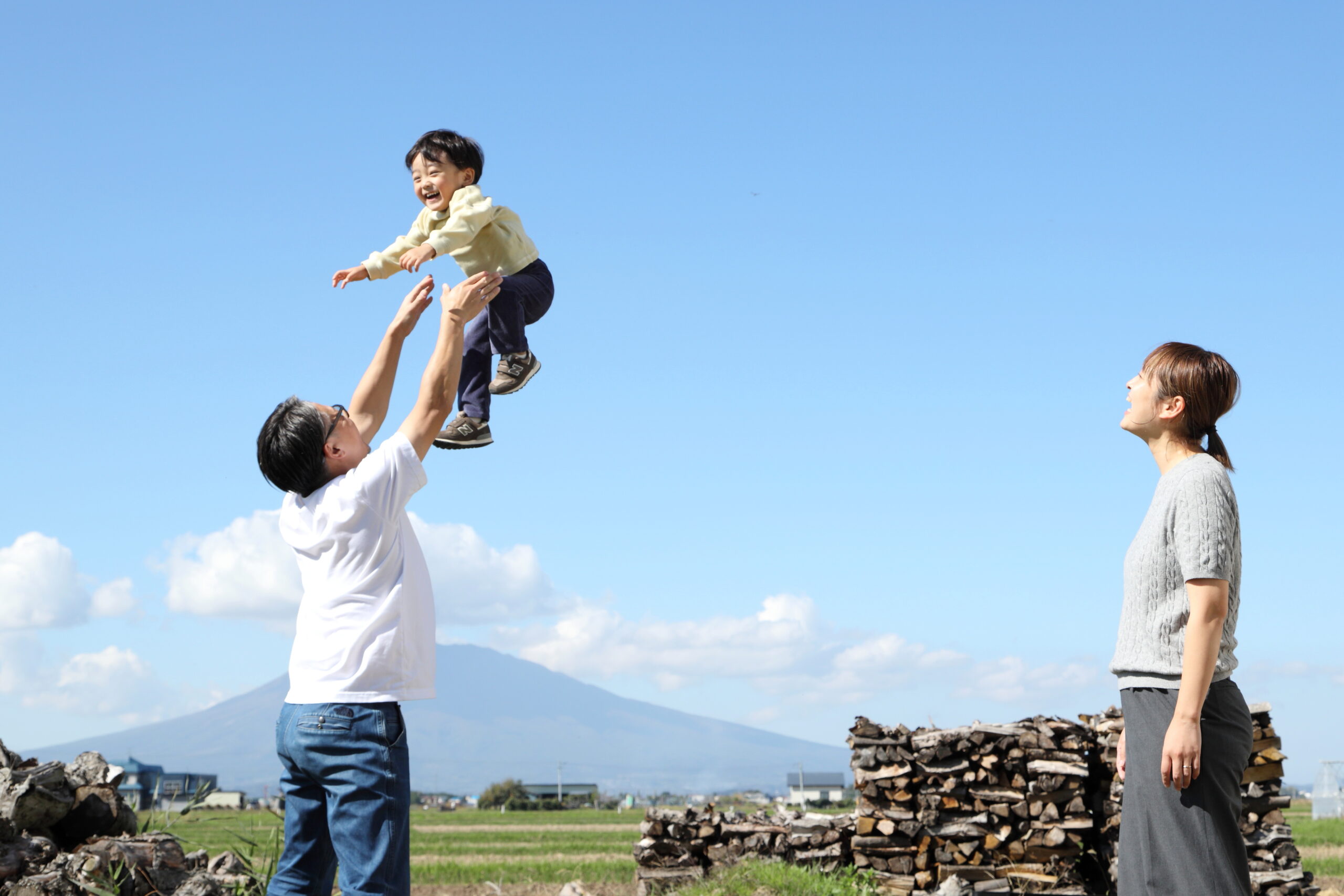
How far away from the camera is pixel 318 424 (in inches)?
134

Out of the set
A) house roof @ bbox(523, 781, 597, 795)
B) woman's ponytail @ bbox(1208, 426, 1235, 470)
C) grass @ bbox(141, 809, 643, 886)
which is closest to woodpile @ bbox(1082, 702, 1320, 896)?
grass @ bbox(141, 809, 643, 886)

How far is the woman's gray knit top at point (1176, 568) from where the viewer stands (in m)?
Answer: 3.28

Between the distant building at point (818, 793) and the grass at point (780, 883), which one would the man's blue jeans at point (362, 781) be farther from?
the distant building at point (818, 793)

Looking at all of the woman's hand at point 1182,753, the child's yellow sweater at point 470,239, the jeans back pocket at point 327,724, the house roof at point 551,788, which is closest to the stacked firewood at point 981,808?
the child's yellow sweater at point 470,239

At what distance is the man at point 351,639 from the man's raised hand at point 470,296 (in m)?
0.32

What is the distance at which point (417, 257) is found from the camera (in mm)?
4418

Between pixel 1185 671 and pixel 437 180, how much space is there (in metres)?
3.21

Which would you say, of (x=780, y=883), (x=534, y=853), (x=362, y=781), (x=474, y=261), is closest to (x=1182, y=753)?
(x=362, y=781)

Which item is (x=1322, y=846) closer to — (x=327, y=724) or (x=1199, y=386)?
(x=1199, y=386)

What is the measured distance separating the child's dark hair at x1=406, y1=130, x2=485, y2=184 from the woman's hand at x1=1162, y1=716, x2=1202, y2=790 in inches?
127

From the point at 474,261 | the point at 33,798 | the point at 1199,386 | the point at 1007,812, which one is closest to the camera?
the point at 1199,386

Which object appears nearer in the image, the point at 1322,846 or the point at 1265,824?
the point at 1265,824

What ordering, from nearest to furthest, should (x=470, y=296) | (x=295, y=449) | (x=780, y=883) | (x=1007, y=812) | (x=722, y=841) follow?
1. (x=295, y=449)
2. (x=470, y=296)
3. (x=780, y=883)
4. (x=1007, y=812)
5. (x=722, y=841)

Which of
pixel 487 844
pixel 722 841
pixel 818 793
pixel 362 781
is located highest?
pixel 362 781
